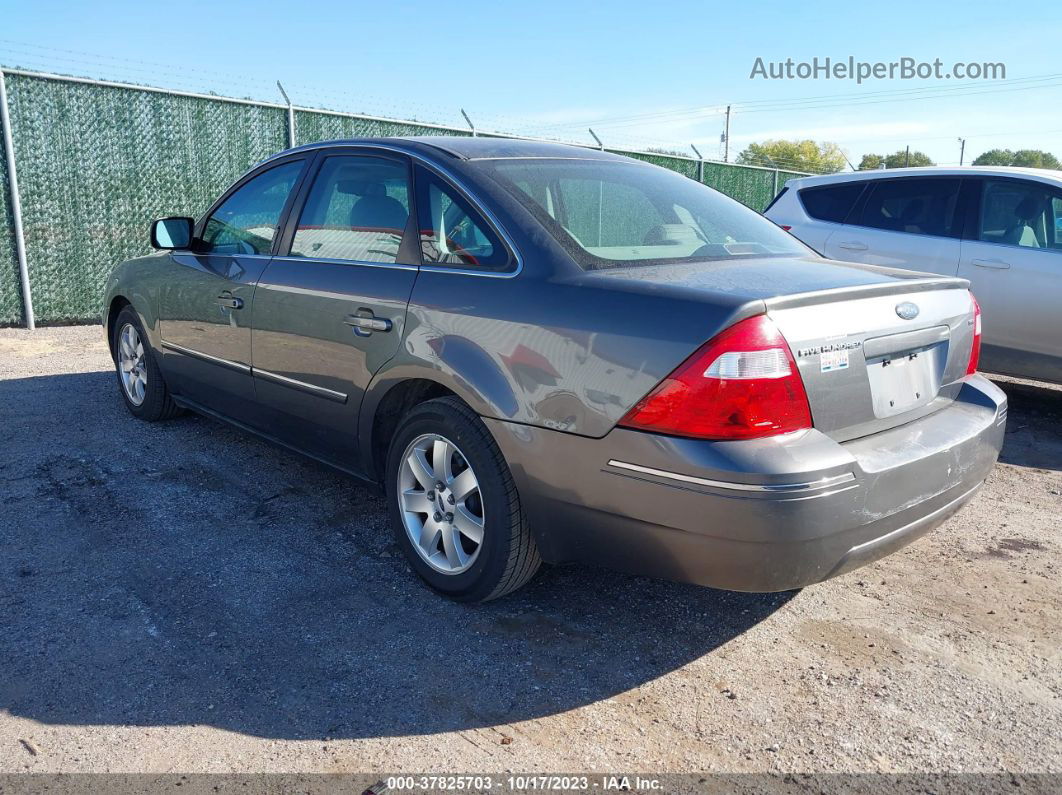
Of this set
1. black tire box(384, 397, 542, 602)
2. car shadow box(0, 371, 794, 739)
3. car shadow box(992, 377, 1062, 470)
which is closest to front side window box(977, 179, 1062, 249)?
car shadow box(992, 377, 1062, 470)

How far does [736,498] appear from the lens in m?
2.30

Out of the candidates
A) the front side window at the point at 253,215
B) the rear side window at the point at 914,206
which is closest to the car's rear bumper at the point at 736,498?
the front side window at the point at 253,215

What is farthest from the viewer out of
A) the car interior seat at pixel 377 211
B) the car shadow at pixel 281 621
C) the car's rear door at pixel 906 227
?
the car's rear door at pixel 906 227

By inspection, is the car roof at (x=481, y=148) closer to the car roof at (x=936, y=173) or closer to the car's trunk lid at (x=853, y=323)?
the car's trunk lid at (x=853, y=323)

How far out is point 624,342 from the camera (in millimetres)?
2451

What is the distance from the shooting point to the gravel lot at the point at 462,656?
91.8 inches

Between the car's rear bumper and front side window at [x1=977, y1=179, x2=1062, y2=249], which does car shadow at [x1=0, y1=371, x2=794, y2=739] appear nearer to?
the car's rear bumper

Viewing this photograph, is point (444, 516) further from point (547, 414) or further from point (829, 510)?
point (829, 510)

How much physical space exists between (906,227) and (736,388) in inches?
194

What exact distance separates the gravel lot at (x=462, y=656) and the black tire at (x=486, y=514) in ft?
0.44

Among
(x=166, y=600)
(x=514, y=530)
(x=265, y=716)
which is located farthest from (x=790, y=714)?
(x=166, y=600)

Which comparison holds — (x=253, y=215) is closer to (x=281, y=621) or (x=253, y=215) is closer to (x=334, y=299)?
(x=334, y=299)

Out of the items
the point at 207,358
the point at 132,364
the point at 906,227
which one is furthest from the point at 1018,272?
the point at 132,364

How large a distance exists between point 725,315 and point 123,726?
6.67 feet
